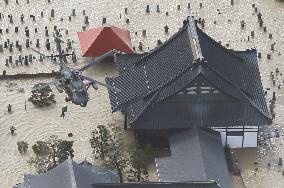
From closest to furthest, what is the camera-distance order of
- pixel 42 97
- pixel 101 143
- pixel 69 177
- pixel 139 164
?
pixel 69 177 → pixel 139 164 → pixel 101 143 → pixel 42 97

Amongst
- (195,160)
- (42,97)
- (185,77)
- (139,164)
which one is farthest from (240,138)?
(42,97)

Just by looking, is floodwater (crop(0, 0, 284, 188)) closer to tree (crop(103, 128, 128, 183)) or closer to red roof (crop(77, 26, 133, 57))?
tree (crop(103, 128, 128, 183))

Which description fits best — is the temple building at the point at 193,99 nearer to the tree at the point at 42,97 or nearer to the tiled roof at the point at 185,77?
the tiled roof at the point at 185,77

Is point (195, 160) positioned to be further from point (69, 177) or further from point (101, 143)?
point (69, 177)

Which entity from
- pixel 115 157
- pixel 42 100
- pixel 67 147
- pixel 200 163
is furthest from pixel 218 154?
pixel 42 100

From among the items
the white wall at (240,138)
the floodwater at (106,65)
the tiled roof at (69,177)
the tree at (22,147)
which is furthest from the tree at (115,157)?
the white wall at (240,138)
